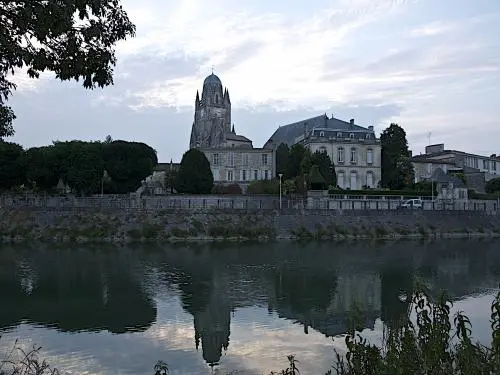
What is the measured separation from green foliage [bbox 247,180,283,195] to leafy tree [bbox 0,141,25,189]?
22291mm

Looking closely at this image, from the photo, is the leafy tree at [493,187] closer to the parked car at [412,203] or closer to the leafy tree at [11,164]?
the parked car at [412,203]

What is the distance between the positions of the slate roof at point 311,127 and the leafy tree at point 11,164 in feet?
111

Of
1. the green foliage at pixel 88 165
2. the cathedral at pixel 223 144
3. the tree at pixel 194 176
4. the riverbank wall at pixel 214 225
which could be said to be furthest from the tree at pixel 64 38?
the cathedral at pixel 223 144

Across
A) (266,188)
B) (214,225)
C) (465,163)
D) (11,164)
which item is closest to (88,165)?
(11,164)

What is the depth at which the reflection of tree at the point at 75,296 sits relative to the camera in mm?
16250

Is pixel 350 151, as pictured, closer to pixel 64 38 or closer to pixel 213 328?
pixel 213 328

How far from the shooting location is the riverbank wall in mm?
44500

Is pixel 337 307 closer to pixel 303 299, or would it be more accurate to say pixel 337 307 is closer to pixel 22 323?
pixel 303 299

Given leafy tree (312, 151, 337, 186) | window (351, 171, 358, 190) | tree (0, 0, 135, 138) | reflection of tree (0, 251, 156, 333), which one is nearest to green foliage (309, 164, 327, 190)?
leafy tree (312, 151, 337, 186)

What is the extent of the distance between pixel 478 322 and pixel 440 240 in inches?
1272

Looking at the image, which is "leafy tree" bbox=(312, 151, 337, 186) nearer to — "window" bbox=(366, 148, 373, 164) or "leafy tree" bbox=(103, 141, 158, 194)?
"window" bbox=(366, 148, 373, 164)

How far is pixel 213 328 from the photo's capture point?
1553cm

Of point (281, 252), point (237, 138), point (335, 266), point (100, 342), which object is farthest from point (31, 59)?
point (237, 138)

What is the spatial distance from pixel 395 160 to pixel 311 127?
11.0 metres
